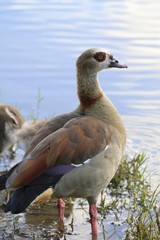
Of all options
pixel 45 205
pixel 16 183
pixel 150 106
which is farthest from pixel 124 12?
pixel 16 183

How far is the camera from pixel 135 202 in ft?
25.0

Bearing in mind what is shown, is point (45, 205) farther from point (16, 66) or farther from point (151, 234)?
point (16, 66)

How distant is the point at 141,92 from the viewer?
10992 millimetres

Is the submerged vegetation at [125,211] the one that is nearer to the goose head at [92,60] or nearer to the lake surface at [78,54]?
the lake surface at [78,54]

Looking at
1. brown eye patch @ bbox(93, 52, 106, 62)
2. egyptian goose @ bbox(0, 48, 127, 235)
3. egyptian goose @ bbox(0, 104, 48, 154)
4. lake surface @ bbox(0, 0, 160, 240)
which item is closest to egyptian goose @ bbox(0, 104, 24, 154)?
egyptian goose @ bbox(0, 104, 48, 154)

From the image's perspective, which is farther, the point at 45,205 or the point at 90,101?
the point at 45,205

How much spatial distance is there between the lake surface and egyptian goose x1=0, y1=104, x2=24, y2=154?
1.15 m

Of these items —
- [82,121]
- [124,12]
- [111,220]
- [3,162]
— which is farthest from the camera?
[124,12]

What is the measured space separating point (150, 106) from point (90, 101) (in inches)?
142

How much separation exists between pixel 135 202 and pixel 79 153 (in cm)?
134

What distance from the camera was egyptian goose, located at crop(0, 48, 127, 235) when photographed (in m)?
6.27

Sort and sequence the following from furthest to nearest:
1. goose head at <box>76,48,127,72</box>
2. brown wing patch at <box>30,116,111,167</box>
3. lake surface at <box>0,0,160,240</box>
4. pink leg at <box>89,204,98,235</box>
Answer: lake surface at <box>0,0,160,240</box>
goose head at <box>76,48,127,72</box>
pink leg at <box>89,204,98,235</box>
brown wing patch at <box>30,116,111,167</box>

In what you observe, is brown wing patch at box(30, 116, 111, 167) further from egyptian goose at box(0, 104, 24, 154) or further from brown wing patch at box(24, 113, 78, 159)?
egyptian goose at box(0, 104, 24, 154)

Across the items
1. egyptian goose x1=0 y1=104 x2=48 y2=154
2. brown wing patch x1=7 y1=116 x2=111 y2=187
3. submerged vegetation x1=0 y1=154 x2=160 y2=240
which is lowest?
submerged vegetation x1=0 y1=154 x2=160 y2=240
